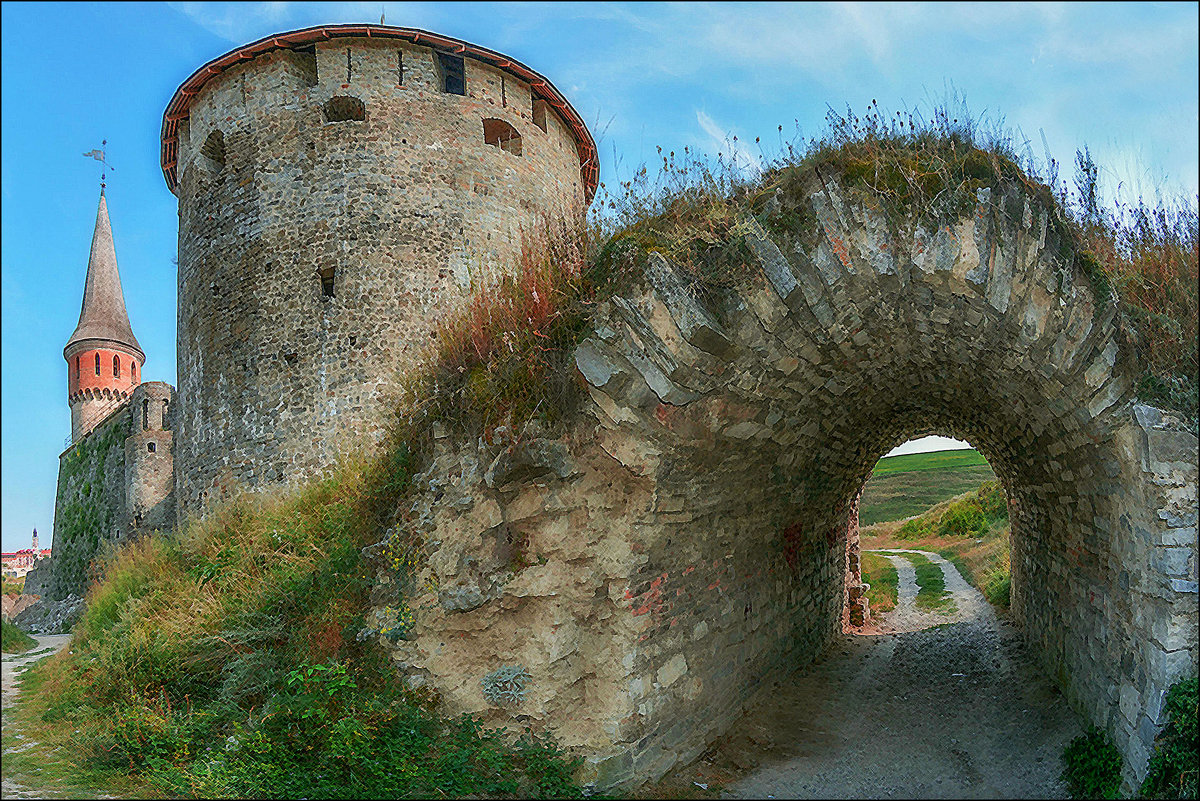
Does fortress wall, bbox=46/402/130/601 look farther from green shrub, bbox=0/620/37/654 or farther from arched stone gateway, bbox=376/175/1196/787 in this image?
arched stone gateway, bbox=376/175/1196/787

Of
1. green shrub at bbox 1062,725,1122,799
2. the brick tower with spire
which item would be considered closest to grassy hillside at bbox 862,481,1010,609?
green shrub at bbox 1062,725,1122,799

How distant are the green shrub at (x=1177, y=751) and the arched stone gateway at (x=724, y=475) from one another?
0.32 ft

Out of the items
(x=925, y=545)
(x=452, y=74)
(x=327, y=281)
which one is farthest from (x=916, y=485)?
(x=327, y=281)

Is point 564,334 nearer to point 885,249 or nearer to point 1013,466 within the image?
point 885,249

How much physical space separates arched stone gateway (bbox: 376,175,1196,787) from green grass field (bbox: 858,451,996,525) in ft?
102

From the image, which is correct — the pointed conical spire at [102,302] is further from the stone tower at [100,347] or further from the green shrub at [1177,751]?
the green shrub at [1177,751]

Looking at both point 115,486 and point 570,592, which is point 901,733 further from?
point 115,486

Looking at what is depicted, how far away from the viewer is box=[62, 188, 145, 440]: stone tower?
34406mm

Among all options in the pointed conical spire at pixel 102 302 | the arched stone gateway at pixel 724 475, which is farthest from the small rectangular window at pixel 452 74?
the pointed conical spire at pixel 102 302

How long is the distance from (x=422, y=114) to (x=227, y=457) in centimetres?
714

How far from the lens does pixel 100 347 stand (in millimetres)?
34469

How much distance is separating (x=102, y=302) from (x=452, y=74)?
29292 mm

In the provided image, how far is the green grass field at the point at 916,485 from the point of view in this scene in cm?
3784

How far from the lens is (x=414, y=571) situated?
6.15 m
